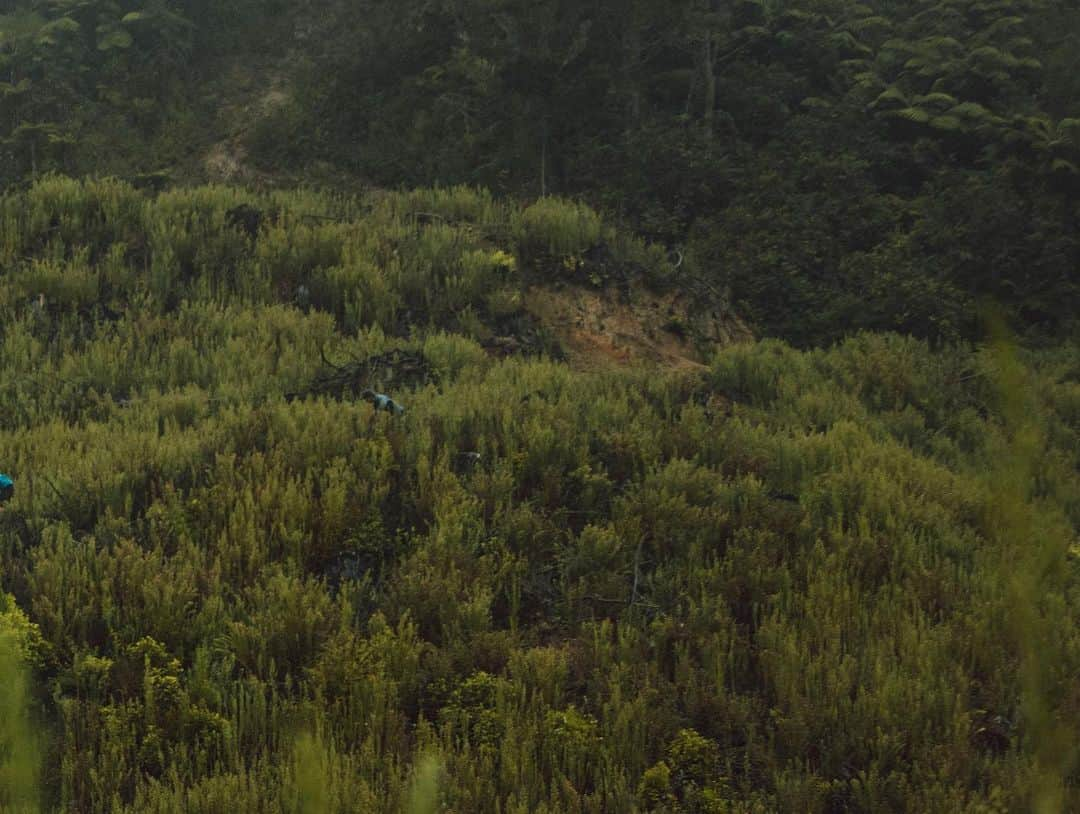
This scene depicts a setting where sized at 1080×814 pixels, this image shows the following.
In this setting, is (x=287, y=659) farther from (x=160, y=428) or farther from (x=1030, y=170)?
(x=1030, y=170)

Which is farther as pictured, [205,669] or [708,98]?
[708,98]

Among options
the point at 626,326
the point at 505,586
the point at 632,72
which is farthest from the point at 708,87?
the point at 505,586

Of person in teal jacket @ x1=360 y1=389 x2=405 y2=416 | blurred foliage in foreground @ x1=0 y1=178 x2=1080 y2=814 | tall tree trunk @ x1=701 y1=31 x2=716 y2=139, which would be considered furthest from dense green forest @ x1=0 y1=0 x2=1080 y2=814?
person in teal jacket @ x1=360 y1=389 x2=405 y2=416

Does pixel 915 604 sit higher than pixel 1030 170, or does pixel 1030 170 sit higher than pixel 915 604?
pixel 1030 170

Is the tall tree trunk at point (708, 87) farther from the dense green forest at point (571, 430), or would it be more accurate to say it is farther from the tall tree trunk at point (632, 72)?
the tall tree trunk at point (632, 72)

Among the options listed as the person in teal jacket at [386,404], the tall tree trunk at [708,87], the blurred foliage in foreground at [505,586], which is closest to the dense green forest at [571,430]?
the blurred foliage in foreground at [505,586]

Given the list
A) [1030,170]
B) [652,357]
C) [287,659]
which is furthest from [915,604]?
[1030,170]

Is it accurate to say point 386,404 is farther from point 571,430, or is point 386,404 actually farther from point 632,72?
point 632,72
